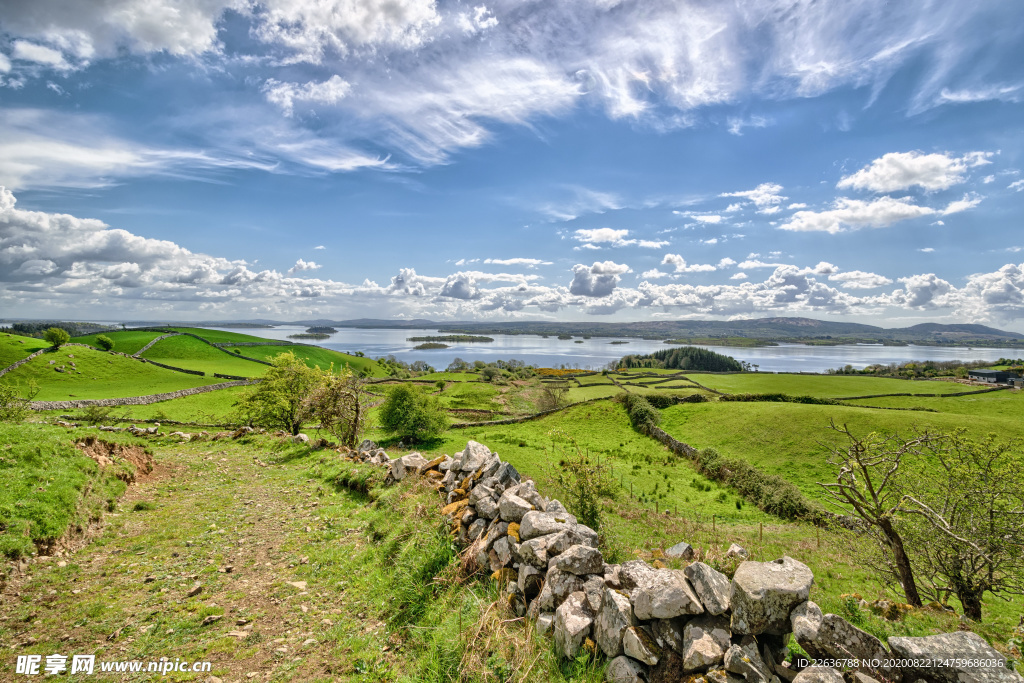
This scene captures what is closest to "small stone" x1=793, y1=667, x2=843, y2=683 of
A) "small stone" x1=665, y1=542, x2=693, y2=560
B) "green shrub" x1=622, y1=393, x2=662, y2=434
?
"small stone" x1=665, y1=542, x2=693, y2=560

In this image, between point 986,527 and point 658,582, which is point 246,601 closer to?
point 658,582

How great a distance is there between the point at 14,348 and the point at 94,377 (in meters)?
16.7

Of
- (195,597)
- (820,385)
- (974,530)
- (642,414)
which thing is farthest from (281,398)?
(820,385)

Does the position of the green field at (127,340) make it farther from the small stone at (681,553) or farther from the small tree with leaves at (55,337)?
the small stone at (681,553)

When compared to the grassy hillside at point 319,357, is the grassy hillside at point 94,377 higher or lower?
higher

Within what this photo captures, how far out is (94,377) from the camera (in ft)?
175

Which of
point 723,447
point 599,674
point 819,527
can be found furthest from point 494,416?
point 599,674

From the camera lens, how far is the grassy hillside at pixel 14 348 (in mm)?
53719

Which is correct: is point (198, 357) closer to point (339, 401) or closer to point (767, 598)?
point (339, 401)

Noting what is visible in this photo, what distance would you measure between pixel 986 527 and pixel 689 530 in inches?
322

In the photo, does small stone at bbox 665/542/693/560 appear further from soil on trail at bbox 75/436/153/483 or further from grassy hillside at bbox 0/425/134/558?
soil on trail at bbox 75/436/153/483

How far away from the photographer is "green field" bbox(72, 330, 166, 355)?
84562 millimetres

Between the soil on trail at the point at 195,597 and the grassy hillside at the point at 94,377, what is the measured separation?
47.0m

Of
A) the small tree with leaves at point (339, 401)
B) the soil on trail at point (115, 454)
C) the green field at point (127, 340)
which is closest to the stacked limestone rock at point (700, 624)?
the soil on trail at point (115, 454)
